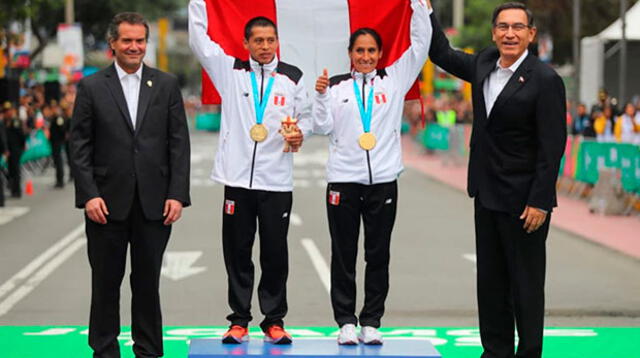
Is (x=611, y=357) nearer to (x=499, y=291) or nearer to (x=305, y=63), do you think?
(x=499, y=291)

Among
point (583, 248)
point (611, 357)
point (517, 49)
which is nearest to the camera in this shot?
point (517, 49)

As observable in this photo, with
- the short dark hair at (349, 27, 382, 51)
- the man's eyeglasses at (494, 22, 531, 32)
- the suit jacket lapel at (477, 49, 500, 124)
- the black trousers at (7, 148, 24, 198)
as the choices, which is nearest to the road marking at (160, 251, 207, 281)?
the short dark hair at (349, 27, 382, 51)

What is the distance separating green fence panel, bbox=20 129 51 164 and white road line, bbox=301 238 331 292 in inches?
595

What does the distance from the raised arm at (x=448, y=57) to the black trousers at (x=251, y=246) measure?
1376 millimetres

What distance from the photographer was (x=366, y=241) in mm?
8438

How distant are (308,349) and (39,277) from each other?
648cm

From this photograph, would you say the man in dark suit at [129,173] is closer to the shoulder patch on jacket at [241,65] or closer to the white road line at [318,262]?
the shoulder patch on jacket at [241,65]

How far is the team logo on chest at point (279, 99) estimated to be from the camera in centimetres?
820

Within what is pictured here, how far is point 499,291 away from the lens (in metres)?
7.98

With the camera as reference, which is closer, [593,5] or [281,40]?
[281,40]

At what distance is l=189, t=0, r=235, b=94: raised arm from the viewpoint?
8336 mm

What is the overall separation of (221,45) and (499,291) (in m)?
2.56

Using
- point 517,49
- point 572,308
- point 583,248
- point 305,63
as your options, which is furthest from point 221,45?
point 583,248

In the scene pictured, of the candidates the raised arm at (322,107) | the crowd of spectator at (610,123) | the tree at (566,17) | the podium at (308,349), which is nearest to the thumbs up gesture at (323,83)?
the raised arm at (322,107)
